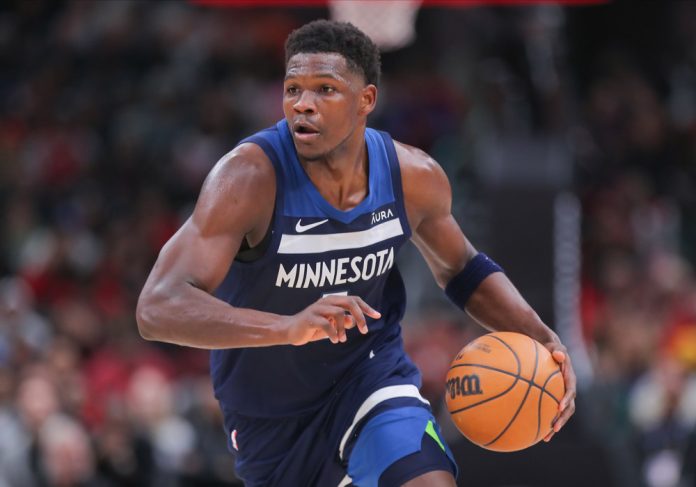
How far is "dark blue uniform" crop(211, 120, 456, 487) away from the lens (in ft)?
15.2

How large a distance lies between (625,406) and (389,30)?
3.62m

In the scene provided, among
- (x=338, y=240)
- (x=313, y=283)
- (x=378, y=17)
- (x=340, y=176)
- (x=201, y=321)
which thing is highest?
(x=378, y=17)

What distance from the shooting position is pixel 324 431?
15.9ft

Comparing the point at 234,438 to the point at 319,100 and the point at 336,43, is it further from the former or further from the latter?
the point at 336,43

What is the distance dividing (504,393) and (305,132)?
1245 mm

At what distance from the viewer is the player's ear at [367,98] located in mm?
4723

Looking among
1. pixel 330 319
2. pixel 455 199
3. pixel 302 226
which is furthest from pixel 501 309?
pixel 455 199

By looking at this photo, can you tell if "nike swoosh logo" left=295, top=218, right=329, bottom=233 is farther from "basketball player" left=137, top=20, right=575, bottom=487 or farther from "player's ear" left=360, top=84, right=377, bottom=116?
"player's ear" left=360, top=84, right=377, bottom=116

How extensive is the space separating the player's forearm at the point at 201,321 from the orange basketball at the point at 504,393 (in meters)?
0.96

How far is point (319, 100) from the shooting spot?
4.55 m

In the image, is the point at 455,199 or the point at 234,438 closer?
the point at 234,438

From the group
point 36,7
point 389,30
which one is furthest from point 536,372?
point 36,7

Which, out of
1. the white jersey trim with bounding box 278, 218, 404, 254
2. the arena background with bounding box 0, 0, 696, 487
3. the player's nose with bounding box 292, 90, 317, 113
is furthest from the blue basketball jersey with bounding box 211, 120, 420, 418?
the arena background with bounding box 0, 0, 696, 487

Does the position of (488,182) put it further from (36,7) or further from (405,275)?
(36,7)
